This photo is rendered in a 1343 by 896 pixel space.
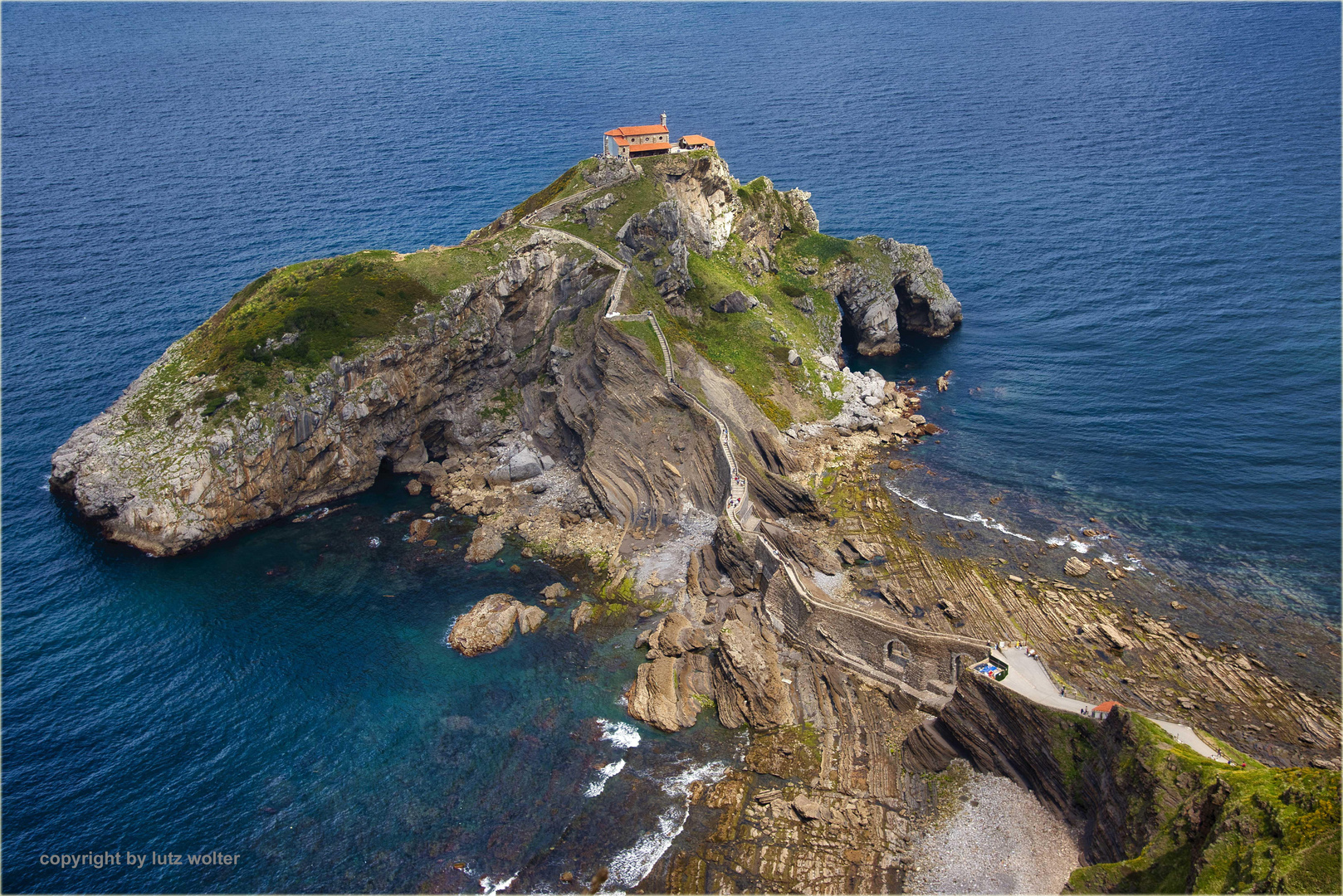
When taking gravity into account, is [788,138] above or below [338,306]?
above

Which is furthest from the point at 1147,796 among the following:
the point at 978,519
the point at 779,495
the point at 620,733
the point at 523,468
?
the point at 523,468

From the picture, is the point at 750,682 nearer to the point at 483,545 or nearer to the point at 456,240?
the point at 483,545

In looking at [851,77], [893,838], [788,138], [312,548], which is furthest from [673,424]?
[851,77]

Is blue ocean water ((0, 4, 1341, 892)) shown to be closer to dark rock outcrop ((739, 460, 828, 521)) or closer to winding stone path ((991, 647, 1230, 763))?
dark rock outcrop ((739, 460, 828, 521))

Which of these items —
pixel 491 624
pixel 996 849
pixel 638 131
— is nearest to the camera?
pixel 996 849

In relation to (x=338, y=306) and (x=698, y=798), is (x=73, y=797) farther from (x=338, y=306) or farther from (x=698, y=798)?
(x=338, y=306)

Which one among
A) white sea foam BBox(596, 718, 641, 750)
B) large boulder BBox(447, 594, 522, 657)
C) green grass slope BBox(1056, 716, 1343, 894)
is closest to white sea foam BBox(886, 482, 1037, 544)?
green grass slope BBox(1056, 716, 1343, 894)
